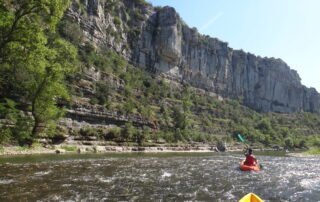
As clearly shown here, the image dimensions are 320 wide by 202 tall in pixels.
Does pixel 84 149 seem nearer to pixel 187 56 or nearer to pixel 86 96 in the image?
pixel 86 96

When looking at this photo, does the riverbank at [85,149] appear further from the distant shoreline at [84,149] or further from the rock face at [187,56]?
the rock face at [187,56]

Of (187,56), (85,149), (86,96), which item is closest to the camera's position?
(85,149)

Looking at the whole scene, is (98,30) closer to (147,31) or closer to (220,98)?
(147,31)

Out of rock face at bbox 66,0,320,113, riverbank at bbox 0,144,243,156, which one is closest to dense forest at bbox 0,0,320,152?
riverbank at bbox 0,144,243,156

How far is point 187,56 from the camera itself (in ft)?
422

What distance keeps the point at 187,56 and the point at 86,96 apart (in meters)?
83.3

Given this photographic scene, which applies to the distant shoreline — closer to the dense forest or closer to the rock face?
the dense forest

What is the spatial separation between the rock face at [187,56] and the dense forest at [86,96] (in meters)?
6.98

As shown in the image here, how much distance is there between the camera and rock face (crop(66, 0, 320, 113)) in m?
90.9

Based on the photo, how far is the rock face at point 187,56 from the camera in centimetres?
9088

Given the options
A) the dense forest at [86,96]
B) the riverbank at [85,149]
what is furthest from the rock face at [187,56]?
the riverbank at [85,149]

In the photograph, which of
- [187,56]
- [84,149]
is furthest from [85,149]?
[187,56]

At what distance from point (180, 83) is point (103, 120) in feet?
231

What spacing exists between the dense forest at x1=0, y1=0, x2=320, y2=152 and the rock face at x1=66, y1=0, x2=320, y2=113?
698 cm
